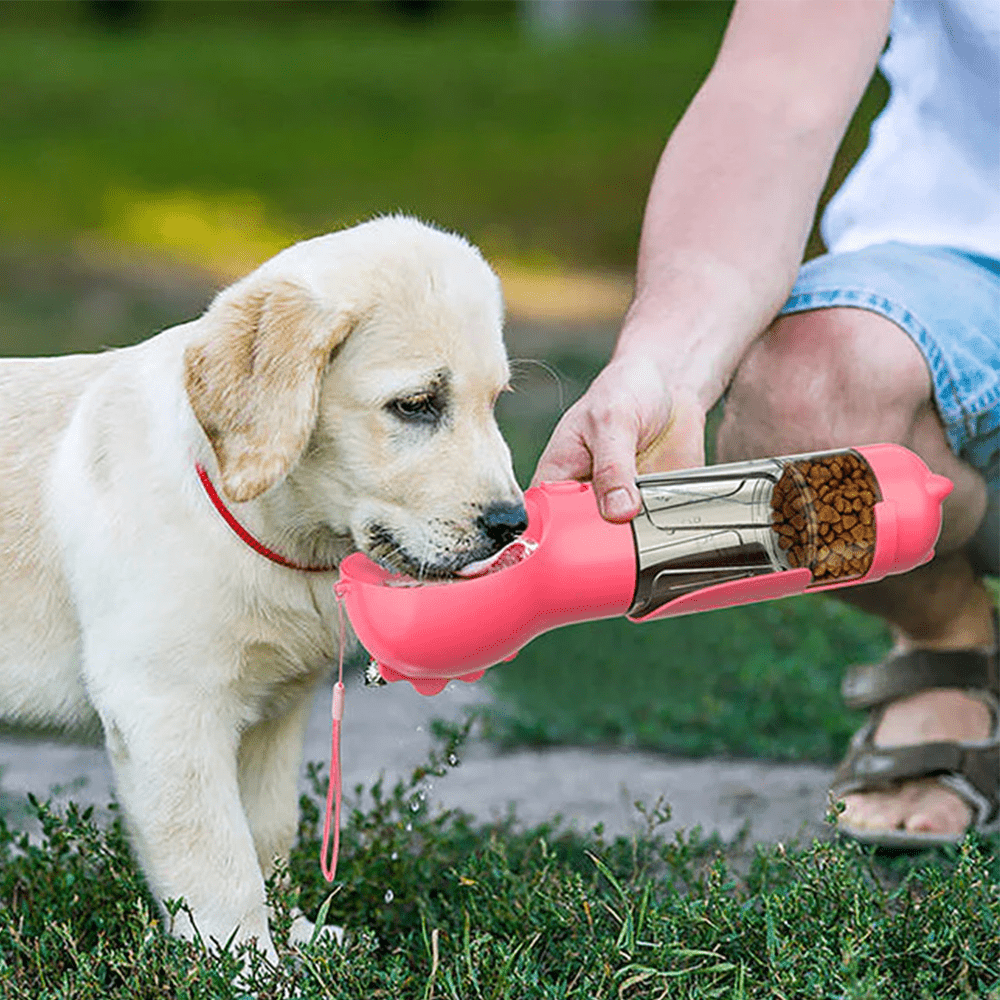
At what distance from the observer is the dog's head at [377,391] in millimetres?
2352

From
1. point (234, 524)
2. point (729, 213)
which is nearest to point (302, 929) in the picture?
point (234, 524)

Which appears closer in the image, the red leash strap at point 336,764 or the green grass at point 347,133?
the red leash strap at point 336,764

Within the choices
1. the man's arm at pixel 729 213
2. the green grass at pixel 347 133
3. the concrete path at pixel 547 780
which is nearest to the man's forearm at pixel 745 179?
the man's arm at pixel 729 213

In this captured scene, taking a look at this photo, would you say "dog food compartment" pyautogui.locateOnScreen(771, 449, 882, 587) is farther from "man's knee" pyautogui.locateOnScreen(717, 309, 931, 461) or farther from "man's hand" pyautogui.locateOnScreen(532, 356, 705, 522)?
"man's knee" pyautogui.locateOnScreen(717, 309, 931, 461)

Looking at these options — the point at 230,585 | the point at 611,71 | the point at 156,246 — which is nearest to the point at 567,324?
the point at 156,246

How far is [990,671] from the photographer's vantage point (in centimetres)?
336

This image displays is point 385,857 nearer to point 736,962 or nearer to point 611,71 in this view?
point 736,962

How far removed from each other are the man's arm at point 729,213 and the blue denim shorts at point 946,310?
10 cm

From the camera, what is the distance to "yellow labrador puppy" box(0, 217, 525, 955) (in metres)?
2.37

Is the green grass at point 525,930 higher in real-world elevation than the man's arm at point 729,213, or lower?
lower

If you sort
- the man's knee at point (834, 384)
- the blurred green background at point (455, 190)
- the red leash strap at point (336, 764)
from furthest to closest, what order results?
the blurred green background at point (455, 190) < the man's knee at point (834, 384) < the red leash strap at point (336, 764)

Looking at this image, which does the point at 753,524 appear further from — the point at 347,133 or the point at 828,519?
the point at 347,133

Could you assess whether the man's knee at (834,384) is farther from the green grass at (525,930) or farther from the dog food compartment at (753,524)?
the green grass at (525,930)

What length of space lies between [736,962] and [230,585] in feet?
2.75
